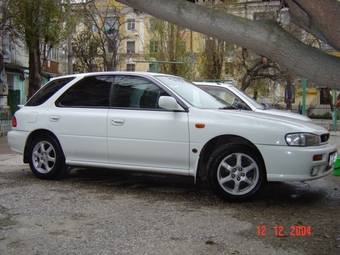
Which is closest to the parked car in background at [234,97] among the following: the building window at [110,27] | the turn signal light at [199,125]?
the turn signal light at [199,125]

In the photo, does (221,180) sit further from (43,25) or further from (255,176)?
(43,25)

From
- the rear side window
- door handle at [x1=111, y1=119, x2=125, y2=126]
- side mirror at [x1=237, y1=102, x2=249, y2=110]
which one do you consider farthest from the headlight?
side mirror at [x1=237, y1=102, x2=249, y2=110]

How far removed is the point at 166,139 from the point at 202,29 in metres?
1.78

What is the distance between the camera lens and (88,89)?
270 inches

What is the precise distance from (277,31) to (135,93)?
2623mm

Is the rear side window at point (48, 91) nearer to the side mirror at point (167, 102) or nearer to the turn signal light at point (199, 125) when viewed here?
the side mirror at point (167, 102)

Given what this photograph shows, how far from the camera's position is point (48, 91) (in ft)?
23.7

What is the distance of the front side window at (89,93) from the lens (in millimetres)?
6645

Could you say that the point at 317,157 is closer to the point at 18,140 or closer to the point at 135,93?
the point at 135,93

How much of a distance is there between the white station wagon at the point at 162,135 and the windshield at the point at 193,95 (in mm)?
19

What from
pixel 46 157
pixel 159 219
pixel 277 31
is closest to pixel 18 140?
pixel 46 157

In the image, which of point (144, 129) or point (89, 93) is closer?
point (144, 129)

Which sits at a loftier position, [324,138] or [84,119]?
[84,119]

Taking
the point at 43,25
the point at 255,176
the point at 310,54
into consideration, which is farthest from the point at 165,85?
the point at 43,25
